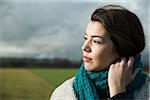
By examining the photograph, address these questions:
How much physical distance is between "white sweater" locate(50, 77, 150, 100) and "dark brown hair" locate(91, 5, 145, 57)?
9.1 inches

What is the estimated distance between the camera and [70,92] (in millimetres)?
2309

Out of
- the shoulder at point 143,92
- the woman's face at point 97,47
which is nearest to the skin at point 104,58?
the woman's face at point 97,47

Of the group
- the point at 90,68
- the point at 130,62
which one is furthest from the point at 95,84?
the point at 130,62

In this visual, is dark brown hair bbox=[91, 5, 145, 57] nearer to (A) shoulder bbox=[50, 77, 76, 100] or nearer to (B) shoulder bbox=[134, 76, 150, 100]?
(B) shoulder bbox=[134, 76, 150, 100]

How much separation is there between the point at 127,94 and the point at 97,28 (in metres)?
0.43

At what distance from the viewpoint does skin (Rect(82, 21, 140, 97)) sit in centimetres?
215

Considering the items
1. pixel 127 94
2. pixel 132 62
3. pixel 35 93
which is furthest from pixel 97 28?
pixel 35 93

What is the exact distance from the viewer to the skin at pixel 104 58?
2154mm

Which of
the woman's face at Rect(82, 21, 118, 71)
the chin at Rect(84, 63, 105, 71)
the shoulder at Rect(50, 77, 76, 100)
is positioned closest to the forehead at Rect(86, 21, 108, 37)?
the woman's face at Rect(82, 21, 118, 71)

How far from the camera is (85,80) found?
230 centimetres

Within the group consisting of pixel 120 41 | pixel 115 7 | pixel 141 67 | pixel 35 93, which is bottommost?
pixel 35 93

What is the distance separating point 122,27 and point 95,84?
368 millimetres

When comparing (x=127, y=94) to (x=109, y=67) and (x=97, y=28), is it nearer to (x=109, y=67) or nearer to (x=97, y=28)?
(x=109, y=67)

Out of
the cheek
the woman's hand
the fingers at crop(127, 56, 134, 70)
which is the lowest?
the woman's hand
